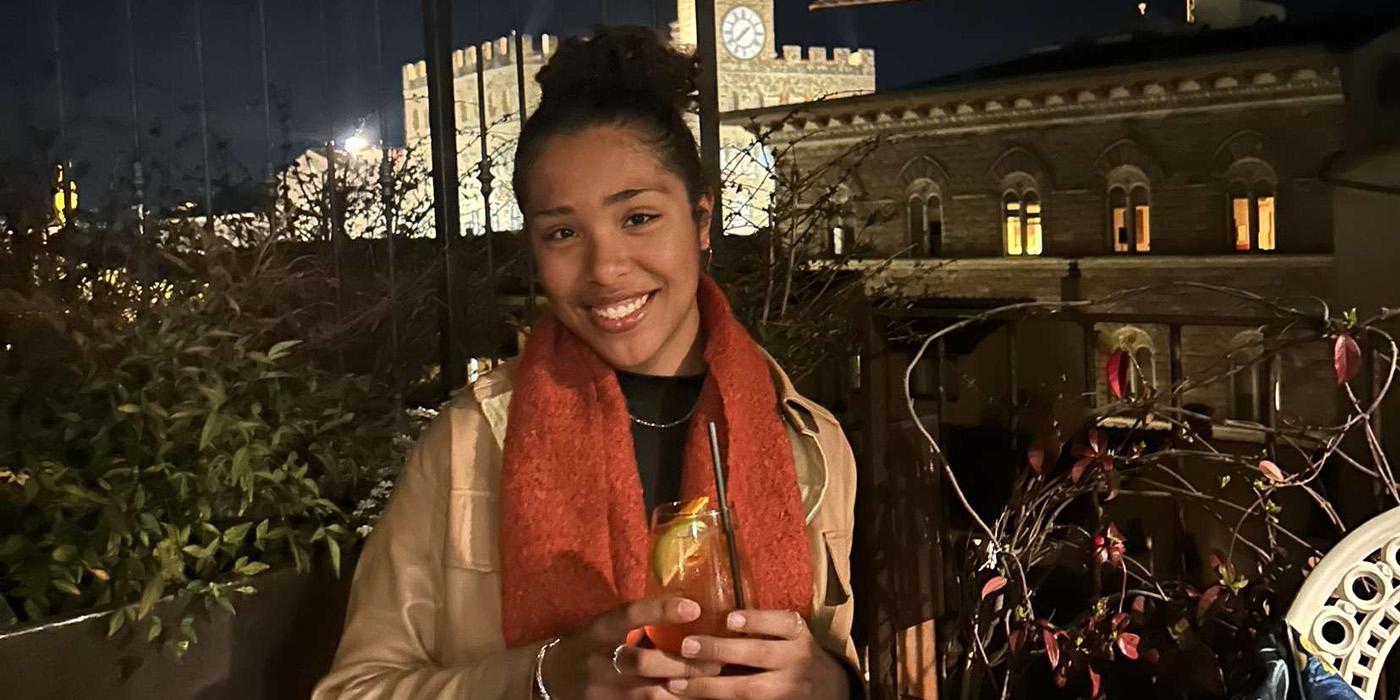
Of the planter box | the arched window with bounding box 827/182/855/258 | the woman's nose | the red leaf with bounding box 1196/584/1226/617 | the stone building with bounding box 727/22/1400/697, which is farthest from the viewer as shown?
the arched window with bounding box 827/182/855/258

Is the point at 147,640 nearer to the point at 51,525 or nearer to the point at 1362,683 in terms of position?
the point at 51,525

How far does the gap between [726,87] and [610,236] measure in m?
1.87

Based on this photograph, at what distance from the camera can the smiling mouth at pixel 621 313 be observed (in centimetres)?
117

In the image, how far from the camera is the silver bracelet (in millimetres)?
1034

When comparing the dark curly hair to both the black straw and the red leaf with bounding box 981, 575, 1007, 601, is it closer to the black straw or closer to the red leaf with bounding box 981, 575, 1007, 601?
the black straw

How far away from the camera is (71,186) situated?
1.88 meters

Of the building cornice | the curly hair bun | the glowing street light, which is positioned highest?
the building cornice

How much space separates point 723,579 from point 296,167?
1.47m

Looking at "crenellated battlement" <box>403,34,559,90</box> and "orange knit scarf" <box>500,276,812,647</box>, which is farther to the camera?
"crenellated battlement" <box>403,34,559,90</box>

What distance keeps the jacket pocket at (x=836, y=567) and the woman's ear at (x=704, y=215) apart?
1.13 feet

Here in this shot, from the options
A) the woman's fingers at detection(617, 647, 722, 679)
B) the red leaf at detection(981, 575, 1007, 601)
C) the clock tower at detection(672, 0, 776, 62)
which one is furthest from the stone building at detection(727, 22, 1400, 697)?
the woman's fingers at detection(617, 647, 722, 679)

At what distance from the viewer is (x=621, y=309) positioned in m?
1.17

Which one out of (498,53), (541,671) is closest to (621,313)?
(541,671)

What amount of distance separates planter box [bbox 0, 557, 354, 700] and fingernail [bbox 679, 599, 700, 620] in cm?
96
